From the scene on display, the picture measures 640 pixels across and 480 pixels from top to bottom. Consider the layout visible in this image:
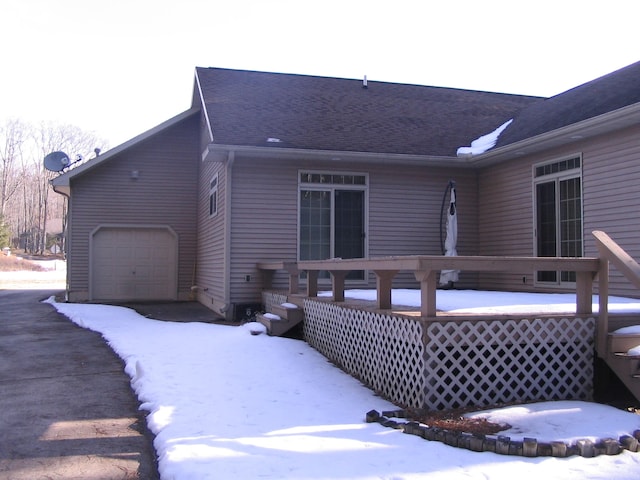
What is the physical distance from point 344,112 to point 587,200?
5345 mm

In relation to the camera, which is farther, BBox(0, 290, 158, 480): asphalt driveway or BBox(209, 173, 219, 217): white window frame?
BBox(209, 173, 219, 217): white window frame

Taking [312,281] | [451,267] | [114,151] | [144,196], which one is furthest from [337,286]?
[144,196]

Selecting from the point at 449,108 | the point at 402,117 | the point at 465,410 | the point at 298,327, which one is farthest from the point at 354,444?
the point at 449,108

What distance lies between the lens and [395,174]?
10.9m

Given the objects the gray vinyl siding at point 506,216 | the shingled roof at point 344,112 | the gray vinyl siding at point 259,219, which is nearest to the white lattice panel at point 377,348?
the gray vinyl siding at point 259,219

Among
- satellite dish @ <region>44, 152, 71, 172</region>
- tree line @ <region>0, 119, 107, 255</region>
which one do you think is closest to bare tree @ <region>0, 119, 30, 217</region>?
tree line @ <region>0, 119, 107, 255</region>

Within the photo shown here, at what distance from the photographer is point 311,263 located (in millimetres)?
7426

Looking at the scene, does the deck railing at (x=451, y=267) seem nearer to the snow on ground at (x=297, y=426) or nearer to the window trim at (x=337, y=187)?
the snow on ground at (x=297, y=426)

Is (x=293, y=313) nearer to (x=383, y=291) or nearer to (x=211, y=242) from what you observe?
(x=383, y=291)

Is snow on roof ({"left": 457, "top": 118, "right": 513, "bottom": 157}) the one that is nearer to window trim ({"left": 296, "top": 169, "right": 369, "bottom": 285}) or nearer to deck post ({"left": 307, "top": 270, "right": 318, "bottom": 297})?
window trim ({"left": 296, "top": 169, "right": 369, "bottom": 285})

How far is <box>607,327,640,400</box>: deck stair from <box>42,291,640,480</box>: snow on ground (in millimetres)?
466

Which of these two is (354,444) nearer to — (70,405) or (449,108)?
(70,405)

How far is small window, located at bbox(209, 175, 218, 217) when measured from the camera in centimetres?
1162

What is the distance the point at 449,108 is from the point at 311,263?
7.34 m
